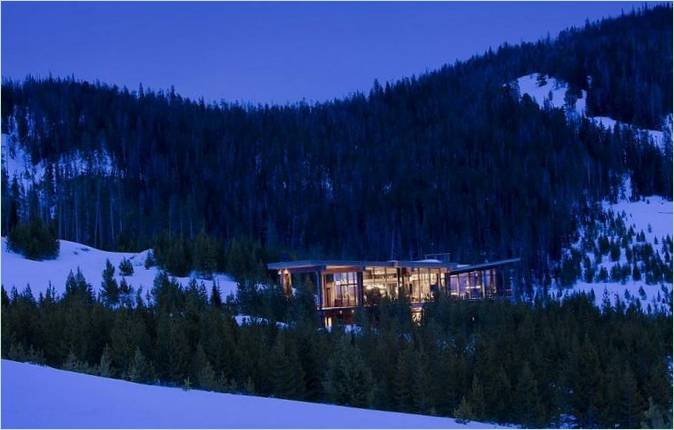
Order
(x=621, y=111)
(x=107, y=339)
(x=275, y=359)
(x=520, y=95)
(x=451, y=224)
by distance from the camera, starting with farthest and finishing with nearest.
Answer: (x=520, y=95) → (x=621, y=111) → (x=451, y=224) → (x=107, y=339) → (x=275, y=359)

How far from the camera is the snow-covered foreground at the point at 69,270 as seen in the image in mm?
32500

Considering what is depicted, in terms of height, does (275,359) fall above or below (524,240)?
below

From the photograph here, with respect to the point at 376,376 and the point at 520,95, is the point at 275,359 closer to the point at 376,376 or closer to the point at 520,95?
the point at 376,376

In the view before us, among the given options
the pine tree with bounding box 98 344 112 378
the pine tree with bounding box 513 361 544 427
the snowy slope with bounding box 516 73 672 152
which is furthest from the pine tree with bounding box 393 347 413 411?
the snowy slope with bounding box 516 73 672 152

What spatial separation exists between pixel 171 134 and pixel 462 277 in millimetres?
65413

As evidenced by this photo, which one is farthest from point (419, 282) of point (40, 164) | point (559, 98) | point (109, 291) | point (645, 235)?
point (559, 98)

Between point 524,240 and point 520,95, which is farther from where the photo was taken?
point 520,95

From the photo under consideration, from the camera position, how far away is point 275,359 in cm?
1945

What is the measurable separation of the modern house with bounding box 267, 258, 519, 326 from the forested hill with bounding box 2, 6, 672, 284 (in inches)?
1123

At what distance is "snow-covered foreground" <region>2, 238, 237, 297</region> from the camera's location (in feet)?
107

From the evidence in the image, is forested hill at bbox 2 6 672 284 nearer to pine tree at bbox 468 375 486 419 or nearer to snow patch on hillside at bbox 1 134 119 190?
snow patch on hillside at bbox 1 134 119 190

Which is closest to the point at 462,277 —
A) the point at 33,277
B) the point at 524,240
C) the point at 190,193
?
the point at 33,277

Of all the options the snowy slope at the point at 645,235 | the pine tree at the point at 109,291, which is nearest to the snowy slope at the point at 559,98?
the snowy slope at the point at 645,235

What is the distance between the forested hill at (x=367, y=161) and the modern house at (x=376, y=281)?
28520 mm
